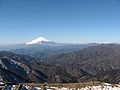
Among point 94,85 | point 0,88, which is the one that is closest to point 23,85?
point 0,88

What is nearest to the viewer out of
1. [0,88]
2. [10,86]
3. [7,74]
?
[0,88]

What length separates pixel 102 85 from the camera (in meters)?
38.8

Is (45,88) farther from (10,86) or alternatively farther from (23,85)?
(10,86)

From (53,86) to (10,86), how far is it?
9.66 m

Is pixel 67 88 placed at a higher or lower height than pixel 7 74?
higher

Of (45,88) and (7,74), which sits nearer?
(45,88)

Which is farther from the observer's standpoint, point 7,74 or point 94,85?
point 7,74

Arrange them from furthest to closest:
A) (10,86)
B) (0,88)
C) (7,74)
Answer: (7,74), (10,86), (0,88)

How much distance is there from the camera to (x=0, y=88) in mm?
36094

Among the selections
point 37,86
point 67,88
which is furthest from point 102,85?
point 37,86

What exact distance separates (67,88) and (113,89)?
Answer: 995 cm

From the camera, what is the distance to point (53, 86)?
40.9m

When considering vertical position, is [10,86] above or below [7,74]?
above

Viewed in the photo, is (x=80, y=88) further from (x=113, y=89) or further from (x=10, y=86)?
(x=10, y=86)
